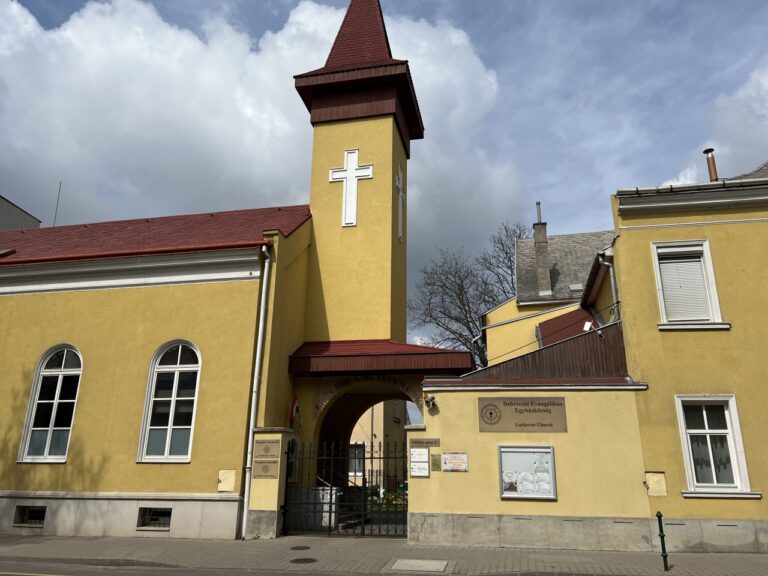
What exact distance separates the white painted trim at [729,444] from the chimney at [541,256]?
51.3 feet

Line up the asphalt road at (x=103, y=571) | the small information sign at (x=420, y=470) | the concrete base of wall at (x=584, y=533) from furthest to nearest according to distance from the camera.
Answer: the small information sign at (x=420, y=470) → the concrete base of wall at (x=584, y=533) → the asphalt road at (x=103, y=571)

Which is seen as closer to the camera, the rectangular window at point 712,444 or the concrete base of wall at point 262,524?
the rectangular window at point 712,444

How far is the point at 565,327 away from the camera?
59.0ft

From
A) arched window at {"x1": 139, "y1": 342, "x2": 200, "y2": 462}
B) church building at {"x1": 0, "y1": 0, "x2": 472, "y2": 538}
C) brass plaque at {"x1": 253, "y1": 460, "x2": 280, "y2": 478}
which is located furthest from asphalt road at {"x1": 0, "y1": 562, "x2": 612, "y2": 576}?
arched window at {"x1": 139, "y1": 342, "x2": 200, "y2": 462}

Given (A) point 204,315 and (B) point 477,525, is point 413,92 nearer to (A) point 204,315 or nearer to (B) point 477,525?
(A) point 204,315

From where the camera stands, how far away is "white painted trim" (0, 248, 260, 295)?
14.8m

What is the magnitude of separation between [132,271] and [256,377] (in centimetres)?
463

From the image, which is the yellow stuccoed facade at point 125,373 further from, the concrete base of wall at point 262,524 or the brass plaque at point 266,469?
the concrete base of wall at point 262,524

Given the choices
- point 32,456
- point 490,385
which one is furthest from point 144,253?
point 490,385

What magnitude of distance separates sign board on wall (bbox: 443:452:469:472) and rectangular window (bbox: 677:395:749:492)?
13.6 feet

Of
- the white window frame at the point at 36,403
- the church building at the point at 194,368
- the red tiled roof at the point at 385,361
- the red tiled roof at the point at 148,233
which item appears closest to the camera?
the church building at the point at 194,368

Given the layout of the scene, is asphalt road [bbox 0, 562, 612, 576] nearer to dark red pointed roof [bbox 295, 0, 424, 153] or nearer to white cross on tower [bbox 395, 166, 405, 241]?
white cross on tower [bbox 395, 166, 405, 241]

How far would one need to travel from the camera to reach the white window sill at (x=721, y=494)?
1067cm

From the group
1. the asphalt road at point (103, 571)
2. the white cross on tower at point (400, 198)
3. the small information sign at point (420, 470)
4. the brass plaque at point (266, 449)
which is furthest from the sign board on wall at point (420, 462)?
the white cross on tower at point (400, 198)
